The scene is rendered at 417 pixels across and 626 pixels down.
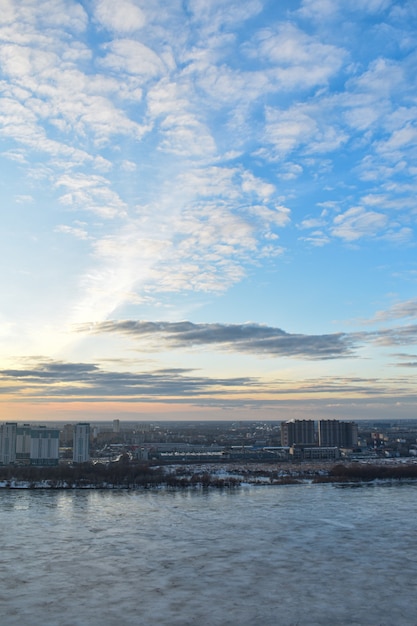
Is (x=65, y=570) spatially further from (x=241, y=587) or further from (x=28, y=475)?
(x=28, y=475)

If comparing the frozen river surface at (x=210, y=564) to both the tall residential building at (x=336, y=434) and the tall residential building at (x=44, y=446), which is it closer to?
the tall residential building at (x=44, y=446)

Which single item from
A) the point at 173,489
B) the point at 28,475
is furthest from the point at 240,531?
the point at 28,475

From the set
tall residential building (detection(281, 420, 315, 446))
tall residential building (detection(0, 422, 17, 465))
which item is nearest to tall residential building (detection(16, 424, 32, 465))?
tall residential building (detection(0, 422, 17, 465))

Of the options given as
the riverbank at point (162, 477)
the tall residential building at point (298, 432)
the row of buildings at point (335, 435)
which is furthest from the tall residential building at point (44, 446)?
the tall residential building at point (298, 432)

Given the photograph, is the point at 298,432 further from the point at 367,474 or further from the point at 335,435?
the point at 367,474

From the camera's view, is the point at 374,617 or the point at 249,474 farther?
the point at 249,474

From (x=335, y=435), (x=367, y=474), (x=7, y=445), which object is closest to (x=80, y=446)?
(x=7, y=445)

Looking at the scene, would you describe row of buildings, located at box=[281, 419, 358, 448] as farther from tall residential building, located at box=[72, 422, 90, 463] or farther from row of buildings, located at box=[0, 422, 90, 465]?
row of buildings, located at box=[0, 422, 90, 465]
